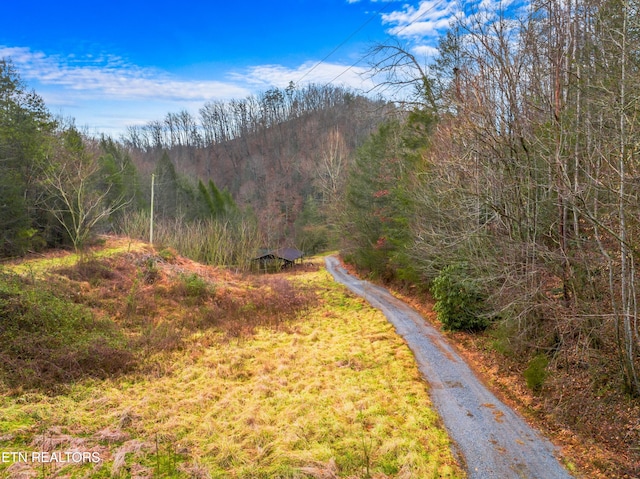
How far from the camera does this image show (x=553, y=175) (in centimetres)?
720

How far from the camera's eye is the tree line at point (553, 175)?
18.7 feet

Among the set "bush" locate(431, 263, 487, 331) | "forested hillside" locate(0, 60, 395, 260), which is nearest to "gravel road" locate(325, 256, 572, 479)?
Answer: "bush" locate(431, 263, 487, 331)

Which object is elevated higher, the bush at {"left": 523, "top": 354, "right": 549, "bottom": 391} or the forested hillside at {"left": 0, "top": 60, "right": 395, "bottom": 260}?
the forested hillside at {"left": 0, "top": 60, "right": 395, "bottom": 260}

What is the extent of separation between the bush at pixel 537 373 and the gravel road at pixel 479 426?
0.76m

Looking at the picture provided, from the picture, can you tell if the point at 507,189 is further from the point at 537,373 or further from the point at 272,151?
the point at 272,151

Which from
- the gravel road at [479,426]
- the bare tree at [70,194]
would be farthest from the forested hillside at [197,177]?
the gravel road at [479,426]

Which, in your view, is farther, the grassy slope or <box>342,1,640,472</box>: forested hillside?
<box>342,1,640,472</box>: forested hillside

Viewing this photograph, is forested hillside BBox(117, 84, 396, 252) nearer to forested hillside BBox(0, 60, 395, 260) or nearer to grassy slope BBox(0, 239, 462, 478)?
forested hillside BBox(0, 60, 395, 260)

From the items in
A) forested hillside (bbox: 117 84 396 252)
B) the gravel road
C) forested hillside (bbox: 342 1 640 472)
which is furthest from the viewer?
forested hillside (bbox: 117 84 396 252)

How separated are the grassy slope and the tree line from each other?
304 cm

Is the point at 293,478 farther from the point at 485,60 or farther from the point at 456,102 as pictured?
the point at 485,60

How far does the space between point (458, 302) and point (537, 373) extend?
4.12 metres

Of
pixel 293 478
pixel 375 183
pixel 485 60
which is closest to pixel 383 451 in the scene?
pixel 293 478

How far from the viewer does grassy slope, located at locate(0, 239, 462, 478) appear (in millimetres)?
5242
